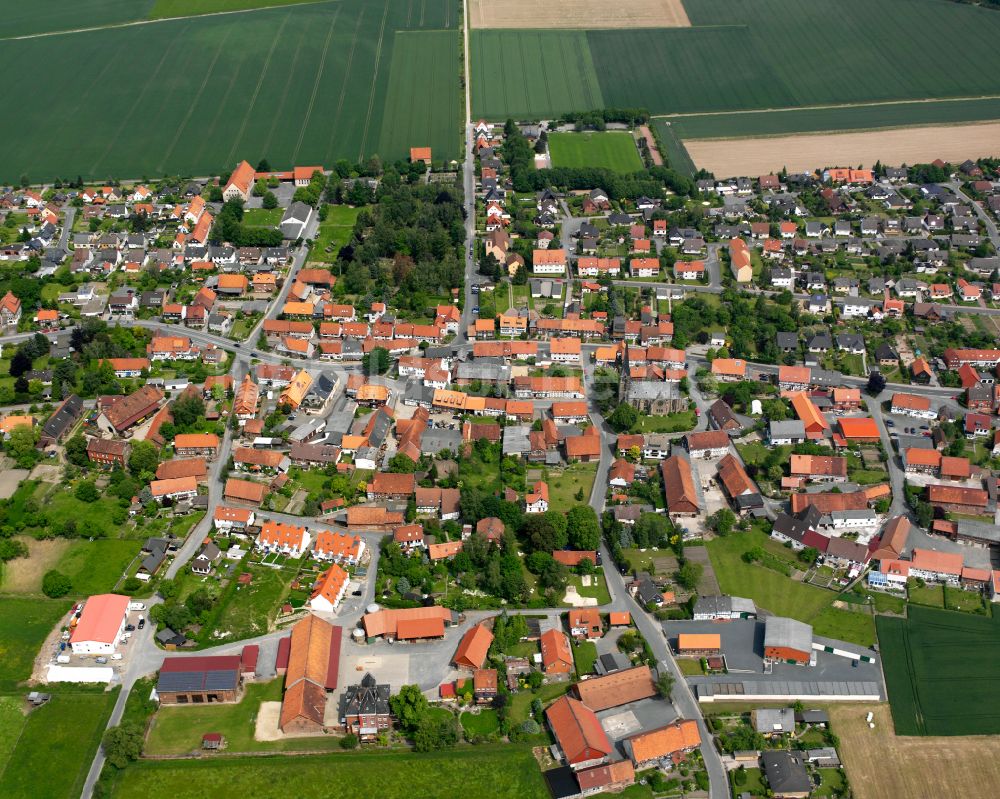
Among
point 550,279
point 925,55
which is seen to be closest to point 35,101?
point 550,279

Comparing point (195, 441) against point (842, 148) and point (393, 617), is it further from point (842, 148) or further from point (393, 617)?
point (842, 148)

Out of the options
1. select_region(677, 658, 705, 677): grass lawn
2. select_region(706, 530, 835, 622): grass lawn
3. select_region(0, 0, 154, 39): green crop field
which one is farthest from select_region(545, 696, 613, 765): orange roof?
select_region(0, 0, 154, 39): green crop field

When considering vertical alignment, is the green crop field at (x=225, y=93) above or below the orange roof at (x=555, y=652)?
above

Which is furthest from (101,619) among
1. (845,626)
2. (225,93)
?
(225,93)

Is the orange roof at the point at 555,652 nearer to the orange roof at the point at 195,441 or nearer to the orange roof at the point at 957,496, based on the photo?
the orange roof at the point at 957,496

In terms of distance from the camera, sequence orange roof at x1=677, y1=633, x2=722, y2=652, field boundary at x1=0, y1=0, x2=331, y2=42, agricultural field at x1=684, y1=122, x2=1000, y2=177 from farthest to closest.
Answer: field boundary at x1=0, y1=0, x2=331, y2=42 < agricultural field at x1=684, y1=122, x2=1000, y2=177 < orange roof at x1=677, y1=633, x2=722, y2=652

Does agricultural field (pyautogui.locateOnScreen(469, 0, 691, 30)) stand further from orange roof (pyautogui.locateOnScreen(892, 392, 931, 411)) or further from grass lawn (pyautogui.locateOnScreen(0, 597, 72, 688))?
grass lawn (pyautogui.locateOnScreen(0, 597, 72, 688))

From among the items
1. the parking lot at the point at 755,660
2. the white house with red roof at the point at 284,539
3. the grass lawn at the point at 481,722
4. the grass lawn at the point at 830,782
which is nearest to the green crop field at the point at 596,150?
the white house with red roof at the point at 284,539
